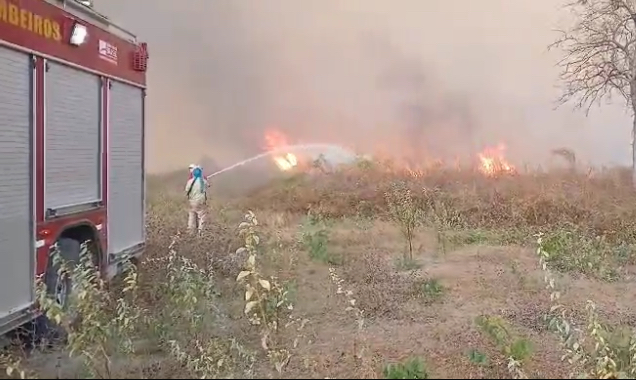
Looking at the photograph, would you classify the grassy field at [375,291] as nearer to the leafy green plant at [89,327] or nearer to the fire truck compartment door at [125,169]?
the leafy green plant at [89,327]

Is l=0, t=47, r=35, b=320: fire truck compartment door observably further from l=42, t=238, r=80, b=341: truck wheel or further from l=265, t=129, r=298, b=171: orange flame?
l=265, t=129, r=298, b=171: orange flame

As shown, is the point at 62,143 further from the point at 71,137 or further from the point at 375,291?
the point at 375,291

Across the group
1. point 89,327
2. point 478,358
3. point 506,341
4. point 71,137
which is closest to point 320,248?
point 71,137

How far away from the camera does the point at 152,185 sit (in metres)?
16.9

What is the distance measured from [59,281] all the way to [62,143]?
96 centimetres

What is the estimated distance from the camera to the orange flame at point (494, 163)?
55.5 feet

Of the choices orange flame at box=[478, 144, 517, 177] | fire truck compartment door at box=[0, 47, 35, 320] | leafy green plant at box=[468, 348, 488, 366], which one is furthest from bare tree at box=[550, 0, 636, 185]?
fire truck compartment door at box=[0, 47, 35, 320]

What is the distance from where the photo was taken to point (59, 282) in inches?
210

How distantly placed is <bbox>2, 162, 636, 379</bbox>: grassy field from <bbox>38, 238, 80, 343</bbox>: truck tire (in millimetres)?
267

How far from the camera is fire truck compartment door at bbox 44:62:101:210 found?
5.32 meters

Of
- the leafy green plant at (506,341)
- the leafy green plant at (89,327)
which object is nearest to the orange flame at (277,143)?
the leafy green plant at (506,341)

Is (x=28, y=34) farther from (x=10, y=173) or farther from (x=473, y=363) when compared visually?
(x=473, y=363)

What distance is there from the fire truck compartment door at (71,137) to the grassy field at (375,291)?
775 millimetres

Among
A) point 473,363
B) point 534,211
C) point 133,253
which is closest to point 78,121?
point 133,253
